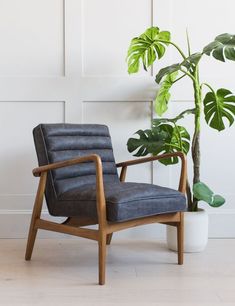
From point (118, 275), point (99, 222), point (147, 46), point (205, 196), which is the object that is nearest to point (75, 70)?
point (147, 46)

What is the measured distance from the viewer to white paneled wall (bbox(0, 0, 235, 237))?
11.0 feet

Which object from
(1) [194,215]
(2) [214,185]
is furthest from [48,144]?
(2) [214,185]

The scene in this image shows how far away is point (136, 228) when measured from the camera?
3.39 metres

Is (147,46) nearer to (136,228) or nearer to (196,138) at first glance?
(196,138)

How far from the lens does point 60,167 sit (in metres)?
2.53

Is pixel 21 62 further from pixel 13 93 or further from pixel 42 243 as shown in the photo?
pixel 42 243

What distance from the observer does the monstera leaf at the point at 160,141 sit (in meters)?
2.96

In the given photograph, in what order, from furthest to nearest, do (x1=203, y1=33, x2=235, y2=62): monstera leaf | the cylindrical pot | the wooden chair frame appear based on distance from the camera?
the cylindrical pot, (x1=203, y1=33, x2=235, y2=62): monstera leaf, the wooden chair frame

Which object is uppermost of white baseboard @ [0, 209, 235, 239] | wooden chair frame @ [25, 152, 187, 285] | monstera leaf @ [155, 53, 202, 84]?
monstera leaf @ [155, 53, 202, 84]

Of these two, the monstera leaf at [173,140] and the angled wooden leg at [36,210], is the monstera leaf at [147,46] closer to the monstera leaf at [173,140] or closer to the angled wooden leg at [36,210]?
the monstera leaf at [173,140]

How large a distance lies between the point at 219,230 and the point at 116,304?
5.13 feet

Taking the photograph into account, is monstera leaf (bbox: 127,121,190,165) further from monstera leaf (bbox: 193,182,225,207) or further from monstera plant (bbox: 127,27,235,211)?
monstera leaf (bbox: 193,182,225,207)

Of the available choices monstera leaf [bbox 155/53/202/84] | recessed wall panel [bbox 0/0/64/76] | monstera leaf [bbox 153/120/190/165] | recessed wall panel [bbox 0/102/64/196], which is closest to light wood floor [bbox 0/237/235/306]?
recessed wall panel [bbox 0/102/64/196]

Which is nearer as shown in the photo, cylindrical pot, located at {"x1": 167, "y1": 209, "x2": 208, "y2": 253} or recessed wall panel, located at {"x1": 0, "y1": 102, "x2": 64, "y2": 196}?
cylindrical pot, located at {"x1": 167, "y1": 209, "x2": 208, "y2": 253}
